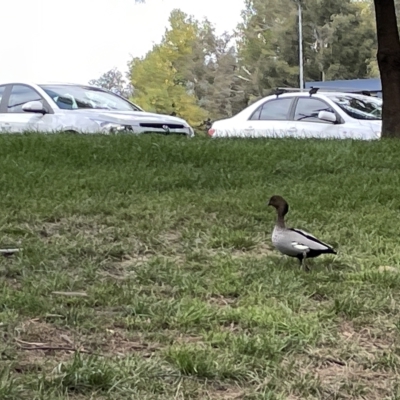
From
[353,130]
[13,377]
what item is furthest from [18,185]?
[353,130]

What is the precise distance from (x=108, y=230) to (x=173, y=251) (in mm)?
541

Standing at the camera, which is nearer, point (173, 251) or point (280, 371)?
point (280, 371)

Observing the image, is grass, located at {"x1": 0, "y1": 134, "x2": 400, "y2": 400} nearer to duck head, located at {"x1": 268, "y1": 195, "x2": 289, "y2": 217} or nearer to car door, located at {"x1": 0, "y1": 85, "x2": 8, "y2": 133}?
duck head, located at {"x1": 268, "y1": 195, "x2": 289, "y2": 217}

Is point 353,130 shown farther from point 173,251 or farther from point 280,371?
point 280,371

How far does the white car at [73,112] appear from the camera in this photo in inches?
390

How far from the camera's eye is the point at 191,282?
374 centimetres

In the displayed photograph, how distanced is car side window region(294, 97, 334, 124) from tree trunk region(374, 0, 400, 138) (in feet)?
5.65

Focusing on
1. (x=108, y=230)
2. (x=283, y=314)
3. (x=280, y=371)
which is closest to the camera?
(x=280, y=371)

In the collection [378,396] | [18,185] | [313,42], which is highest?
[313,42]

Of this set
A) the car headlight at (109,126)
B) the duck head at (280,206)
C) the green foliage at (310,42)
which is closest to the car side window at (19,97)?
the car headlight at (109,126)

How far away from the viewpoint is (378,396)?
2.57m

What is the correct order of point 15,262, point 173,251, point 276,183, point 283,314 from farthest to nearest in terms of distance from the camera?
point 276,183 → point 173,251 → point 15,262 → point 283,314

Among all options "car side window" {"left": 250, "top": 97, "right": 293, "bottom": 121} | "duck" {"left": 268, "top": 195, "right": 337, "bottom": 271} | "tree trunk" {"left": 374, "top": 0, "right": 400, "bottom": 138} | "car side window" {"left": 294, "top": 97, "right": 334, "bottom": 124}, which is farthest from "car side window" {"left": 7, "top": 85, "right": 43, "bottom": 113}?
"duck" {"left": 268, "top": 195, "right": 337, "bottom": 271}

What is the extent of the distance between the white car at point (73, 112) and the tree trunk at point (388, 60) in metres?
2.64
